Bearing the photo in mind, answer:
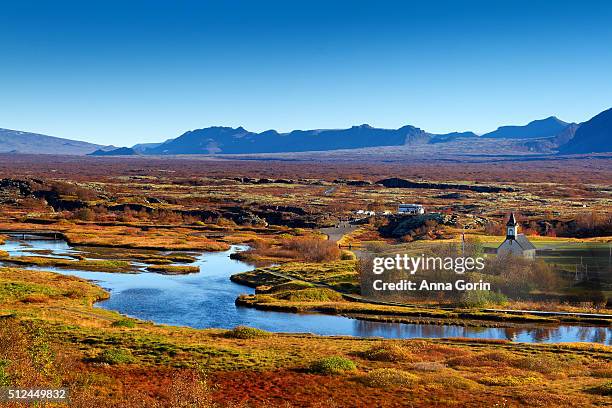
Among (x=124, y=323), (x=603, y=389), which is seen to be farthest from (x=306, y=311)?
(x=603, y=389)

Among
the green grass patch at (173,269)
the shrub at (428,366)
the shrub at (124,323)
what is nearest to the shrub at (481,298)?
the shrub at (428,366)

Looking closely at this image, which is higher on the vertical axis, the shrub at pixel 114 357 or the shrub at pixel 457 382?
the shrub at pixel 114 357

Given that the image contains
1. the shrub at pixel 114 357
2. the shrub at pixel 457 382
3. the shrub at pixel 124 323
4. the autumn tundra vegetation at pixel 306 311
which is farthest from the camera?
the shrub at pixel 124 323

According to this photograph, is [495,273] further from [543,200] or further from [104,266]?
[543,200]

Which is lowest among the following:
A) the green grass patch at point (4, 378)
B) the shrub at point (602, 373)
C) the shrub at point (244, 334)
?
the shrub at point (244, 334)

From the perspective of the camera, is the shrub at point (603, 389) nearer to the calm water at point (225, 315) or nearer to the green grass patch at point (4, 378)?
the calm water at point (225, 315)

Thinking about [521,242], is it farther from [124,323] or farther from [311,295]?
[124,323]

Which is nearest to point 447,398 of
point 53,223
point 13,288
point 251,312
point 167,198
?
point 251,312
